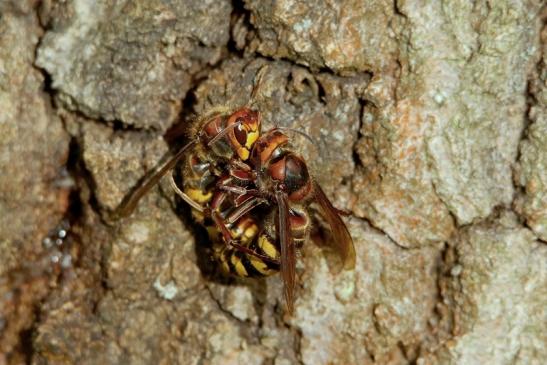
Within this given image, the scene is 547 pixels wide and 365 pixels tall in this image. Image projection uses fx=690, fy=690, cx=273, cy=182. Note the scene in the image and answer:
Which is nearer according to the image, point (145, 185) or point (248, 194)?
point (145, 185)

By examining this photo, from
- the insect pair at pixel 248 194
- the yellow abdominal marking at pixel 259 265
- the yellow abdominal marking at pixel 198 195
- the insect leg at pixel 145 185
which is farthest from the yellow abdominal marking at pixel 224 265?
the insect leg at pixel 145 185

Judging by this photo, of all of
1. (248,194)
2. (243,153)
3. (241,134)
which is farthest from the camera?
(248,194)

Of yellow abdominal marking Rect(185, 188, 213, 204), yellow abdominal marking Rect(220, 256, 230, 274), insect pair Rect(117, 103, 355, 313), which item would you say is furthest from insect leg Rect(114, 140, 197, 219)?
yellow abdominal marking Rect(220, 256, 230, 274)

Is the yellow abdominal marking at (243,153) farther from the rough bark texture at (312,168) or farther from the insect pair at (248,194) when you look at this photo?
Result: the rough bark texture at (312,168)

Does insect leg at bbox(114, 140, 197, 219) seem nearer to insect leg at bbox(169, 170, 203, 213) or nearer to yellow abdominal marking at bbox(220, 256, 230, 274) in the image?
insect leg at bbox(169, 170, 203, 213)

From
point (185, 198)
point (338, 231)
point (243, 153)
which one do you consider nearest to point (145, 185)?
point (185, 198)

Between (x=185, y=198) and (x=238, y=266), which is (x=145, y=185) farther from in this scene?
(x=238, y=266)
